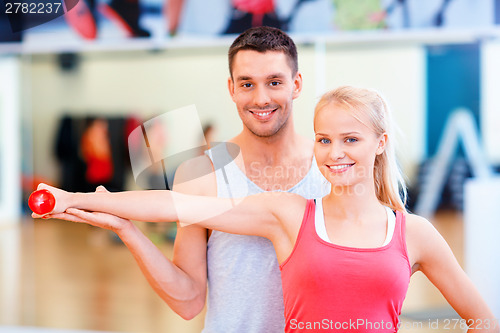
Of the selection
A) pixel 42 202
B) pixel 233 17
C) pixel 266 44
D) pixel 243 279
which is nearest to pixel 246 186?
pixel 243 279

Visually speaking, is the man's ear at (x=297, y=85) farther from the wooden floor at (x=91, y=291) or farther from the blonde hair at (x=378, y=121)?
the wooden floor at (x=91, y=291)

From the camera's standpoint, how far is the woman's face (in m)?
1.26

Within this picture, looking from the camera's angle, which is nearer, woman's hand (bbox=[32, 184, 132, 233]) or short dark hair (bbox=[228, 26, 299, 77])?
woman's hand (bbox=[32, 184, 132, 233])

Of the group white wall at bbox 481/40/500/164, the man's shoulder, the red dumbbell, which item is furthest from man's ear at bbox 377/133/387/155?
white wall at bbox 481/40/500/164

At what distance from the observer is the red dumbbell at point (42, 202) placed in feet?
3.86

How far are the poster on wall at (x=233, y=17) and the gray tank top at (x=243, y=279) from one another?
5.50ft

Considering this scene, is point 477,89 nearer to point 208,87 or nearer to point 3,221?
point 208,87

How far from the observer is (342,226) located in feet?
4.31

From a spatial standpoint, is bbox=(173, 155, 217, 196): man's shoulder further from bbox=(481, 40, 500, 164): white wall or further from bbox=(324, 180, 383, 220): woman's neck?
bbox=(481, 40, 500, 164): white wall

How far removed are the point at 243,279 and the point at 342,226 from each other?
0.33 meters

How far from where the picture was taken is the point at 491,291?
2.94 metres

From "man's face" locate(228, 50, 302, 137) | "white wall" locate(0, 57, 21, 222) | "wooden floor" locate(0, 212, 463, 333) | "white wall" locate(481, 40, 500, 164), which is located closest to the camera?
"man's face" locate(228, 50, 302, 137)

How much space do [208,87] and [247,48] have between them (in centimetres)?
618

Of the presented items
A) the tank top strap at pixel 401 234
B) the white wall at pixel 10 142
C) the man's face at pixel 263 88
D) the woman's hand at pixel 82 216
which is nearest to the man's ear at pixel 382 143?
the tank top strap at pixel 401 234
